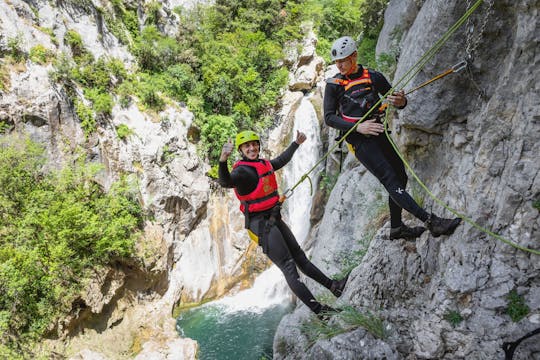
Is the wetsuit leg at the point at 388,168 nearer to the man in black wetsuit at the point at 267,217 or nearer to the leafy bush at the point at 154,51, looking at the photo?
the man in black wetsuit at the point at 267,217

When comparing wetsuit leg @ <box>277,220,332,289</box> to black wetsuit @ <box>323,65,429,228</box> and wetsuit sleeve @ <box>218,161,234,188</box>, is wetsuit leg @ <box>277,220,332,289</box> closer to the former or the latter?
wetsuit sleeve @ <box>218,161,234,188</box>

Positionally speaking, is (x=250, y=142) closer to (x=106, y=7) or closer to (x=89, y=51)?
(x=89, y=51)

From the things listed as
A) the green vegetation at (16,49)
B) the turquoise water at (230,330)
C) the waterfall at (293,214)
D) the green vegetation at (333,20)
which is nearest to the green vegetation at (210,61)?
the green vegetation at (333,20)

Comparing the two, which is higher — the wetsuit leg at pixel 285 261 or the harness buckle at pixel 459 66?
the harness buckle at pixel 459 66

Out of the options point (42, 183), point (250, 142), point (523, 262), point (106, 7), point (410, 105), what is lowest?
point (523, 262)

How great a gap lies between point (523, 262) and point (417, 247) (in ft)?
3.75

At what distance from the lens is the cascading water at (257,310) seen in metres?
10.4

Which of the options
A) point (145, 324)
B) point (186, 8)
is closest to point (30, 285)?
point (145, 324)

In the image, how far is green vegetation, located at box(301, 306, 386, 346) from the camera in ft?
10.3

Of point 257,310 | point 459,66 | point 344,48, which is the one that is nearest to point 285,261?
point 344,48

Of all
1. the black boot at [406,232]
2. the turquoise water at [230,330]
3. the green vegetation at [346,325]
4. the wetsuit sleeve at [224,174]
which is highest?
the wetsuit sleeve at [224,174]

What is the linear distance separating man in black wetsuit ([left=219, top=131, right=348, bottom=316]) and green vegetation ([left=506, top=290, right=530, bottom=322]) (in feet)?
5.92

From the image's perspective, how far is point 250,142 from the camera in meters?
4.03

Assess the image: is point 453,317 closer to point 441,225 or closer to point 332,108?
point 441,225
